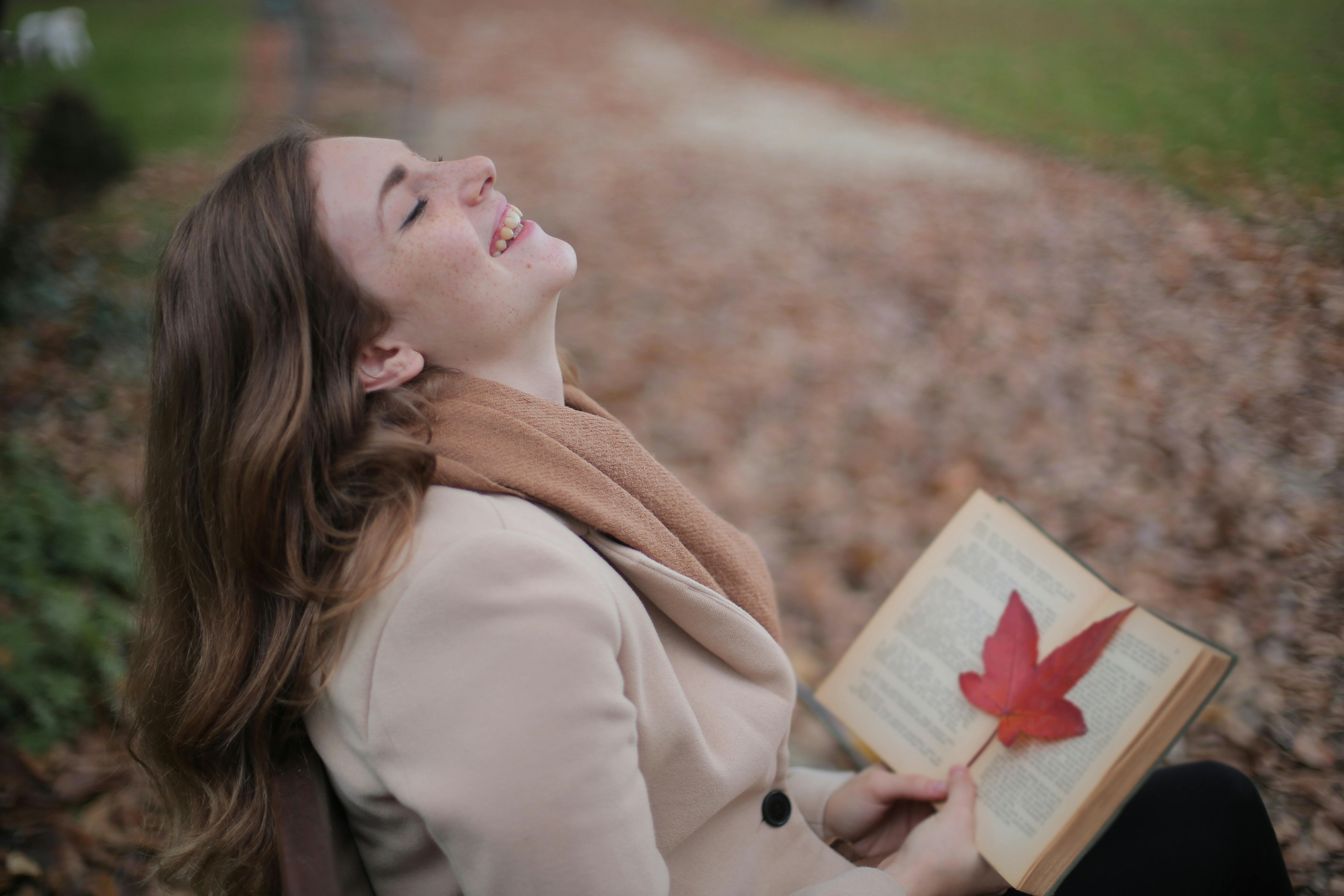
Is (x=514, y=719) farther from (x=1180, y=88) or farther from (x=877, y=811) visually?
(x=1180, y=88)

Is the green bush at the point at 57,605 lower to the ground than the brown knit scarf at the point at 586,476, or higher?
lower

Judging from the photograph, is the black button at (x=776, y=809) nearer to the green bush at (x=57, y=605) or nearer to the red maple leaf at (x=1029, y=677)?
the red maple leaf at (x=1029, y=677)

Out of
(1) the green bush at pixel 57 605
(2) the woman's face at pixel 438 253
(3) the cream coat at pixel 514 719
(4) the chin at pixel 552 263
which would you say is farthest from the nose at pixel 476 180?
(1) the green bush at pixel 57 605

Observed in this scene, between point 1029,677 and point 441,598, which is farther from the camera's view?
point 1029,677

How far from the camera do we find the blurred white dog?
17.0 ft

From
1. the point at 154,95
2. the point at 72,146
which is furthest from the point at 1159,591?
the point at 154,95

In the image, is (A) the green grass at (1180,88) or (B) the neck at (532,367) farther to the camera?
(A) the green grass at (1180,88)

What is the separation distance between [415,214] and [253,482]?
52 centimetres

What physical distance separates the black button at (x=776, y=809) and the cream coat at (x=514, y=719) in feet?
0.61

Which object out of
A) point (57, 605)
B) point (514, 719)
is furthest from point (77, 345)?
point (514, 719)

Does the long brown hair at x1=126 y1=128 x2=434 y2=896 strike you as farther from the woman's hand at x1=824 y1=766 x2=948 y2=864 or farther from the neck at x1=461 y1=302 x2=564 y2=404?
the woman's hand at x1=824 y1=766 x2=948 y2=864

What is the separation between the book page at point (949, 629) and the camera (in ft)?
5.46

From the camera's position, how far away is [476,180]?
1.48 meters

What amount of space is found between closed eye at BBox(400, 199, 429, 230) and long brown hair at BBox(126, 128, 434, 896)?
13 cm
